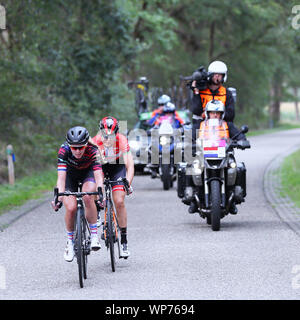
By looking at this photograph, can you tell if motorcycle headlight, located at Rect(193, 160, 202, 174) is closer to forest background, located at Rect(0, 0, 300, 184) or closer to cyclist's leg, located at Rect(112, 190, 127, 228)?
cyclist's leg, located at Rect(112, 190, 127, 228)

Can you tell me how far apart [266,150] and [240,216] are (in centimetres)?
2112

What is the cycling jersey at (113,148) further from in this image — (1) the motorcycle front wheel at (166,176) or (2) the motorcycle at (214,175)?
(1) the motorcycle front wheel at (166,176)

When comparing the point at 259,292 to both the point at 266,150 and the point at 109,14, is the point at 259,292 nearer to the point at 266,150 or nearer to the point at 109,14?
the point at 109,14

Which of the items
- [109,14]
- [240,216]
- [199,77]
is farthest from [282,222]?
[109,14]

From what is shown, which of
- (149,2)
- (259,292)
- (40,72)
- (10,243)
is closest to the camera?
(259,292)

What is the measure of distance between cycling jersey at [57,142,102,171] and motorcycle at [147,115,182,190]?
1027 cm

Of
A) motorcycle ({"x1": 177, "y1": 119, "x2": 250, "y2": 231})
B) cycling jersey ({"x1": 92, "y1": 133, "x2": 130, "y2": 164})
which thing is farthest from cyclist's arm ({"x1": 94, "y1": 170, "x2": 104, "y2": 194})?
motorcycle ({"x1": 177, "y1": 119, "x2": 250, "y2": 231})

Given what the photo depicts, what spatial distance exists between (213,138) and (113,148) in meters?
3.01

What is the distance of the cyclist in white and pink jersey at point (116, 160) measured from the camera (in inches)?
419

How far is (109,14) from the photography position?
28.5 meters

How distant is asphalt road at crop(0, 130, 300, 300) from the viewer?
8719 mm

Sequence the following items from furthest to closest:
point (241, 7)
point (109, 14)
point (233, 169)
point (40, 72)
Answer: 1. point (241, 7)
2. point (109, 14)
3. point (40, 72)
4. point (233, 169)

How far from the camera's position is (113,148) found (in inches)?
421

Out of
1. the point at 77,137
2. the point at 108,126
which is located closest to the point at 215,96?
the point at 108,126
